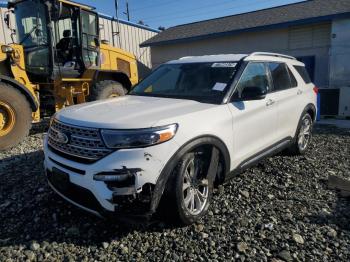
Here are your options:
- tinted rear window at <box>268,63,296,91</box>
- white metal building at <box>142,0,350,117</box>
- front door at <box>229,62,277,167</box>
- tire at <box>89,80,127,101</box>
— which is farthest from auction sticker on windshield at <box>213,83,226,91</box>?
white metal building at <box>142,0,350,117</box>

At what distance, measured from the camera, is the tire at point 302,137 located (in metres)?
5.36

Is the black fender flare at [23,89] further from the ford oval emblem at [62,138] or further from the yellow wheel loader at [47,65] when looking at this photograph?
the ford oval emblem at [62,138]

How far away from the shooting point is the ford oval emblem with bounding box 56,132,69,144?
122 inches

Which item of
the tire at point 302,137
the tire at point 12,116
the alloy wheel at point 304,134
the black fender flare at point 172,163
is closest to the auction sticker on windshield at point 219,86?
the black fender flare at point 172,163

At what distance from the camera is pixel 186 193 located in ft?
10.7

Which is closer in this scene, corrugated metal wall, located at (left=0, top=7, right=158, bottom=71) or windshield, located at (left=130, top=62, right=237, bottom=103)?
windshield, located at (left=130, top=62, right=237, bottom=103)

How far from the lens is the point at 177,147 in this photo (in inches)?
116

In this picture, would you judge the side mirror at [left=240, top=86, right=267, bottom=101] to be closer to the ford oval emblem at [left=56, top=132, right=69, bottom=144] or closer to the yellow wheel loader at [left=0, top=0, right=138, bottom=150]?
the ford oval emblem at [left=56, top=132, right=69, bottom=144]

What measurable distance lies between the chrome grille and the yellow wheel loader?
11.3ft

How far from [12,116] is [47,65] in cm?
168

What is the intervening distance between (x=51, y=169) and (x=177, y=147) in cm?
134

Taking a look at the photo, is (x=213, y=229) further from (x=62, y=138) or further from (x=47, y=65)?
(x=47, y=65)

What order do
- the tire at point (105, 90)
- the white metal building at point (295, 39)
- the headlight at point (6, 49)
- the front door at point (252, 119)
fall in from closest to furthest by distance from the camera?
the front door at point (252, 119), the headlight at point (6, 49), the tire at point (105, 90), the white metal building at point (295, 39)

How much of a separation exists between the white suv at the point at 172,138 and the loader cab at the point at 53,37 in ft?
11.4
